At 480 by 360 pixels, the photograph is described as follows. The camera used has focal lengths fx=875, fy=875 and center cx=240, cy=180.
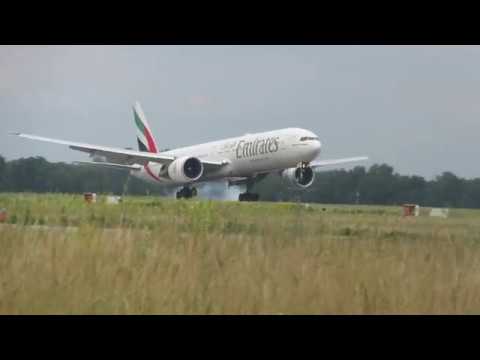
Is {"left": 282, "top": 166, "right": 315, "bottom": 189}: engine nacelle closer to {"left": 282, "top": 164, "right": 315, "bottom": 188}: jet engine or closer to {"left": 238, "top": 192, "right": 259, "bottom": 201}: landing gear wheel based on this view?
{"left": 282, "top": 164, "right": 315, "bottom": 188}: jet engine

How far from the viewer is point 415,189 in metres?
28.0

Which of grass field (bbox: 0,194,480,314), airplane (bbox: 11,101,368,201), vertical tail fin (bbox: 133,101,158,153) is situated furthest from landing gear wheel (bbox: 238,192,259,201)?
grass field (bbox: 0,194,480,314)

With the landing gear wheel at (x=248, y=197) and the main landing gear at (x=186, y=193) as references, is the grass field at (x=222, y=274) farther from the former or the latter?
the main landing gear at (x=186, y=193)

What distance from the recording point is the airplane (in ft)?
121

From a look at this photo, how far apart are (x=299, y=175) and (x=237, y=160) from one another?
12.2 feet

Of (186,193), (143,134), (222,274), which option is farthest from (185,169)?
(222,274)

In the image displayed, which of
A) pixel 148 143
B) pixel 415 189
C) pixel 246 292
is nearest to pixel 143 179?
pixel 148 143

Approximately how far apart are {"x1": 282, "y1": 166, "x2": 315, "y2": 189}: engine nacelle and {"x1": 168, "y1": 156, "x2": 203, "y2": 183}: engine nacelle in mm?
4225

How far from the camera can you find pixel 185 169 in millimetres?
38875

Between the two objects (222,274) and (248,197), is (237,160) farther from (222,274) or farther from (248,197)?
(222,274)

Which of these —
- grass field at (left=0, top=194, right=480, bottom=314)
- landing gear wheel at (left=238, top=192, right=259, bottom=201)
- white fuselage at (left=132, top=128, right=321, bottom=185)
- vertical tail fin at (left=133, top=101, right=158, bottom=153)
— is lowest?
grass field at (left=0, top=194, right=480, bottom=314)

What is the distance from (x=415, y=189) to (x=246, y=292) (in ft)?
69.8

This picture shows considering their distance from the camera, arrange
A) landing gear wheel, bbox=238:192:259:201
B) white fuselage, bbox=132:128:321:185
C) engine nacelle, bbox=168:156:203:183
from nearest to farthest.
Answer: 1. white fuselage, bbox=132:128:321:185
2. landing gear wheel, bbox=238:192:259:201
3. engine nacelle, bbox=168:156:203:183

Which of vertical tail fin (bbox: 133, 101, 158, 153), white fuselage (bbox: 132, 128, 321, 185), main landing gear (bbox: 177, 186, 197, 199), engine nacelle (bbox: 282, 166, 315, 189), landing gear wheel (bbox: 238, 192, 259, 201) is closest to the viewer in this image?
white fuselage (bbox: 132, 128, 321, 185)
